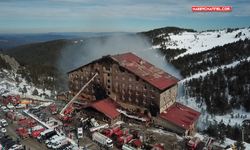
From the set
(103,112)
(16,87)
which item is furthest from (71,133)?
(16,87)

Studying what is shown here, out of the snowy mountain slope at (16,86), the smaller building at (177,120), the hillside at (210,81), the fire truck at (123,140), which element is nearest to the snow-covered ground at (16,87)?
the snowy mountain slope at (16,86)

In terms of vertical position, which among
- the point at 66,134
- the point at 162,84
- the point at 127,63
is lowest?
the point at 66,134

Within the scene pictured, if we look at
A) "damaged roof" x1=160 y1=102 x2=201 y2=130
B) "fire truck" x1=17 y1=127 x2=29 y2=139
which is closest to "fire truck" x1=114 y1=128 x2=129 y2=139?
"damaged roof" x1=160 y1=102 x2=201 y2=130

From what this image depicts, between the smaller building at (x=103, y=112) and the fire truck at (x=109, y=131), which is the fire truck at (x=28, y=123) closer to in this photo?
the smaller building at (x=103, y=112)

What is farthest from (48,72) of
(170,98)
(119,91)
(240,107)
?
(240,107)

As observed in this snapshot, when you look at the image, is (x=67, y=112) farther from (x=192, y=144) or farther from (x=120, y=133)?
(x=192, y=144)

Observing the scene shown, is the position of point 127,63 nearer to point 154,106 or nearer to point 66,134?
point 154,106

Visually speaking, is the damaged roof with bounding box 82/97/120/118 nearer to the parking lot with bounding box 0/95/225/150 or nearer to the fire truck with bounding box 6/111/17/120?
the parking lot with bounding box 0/95/225/150
